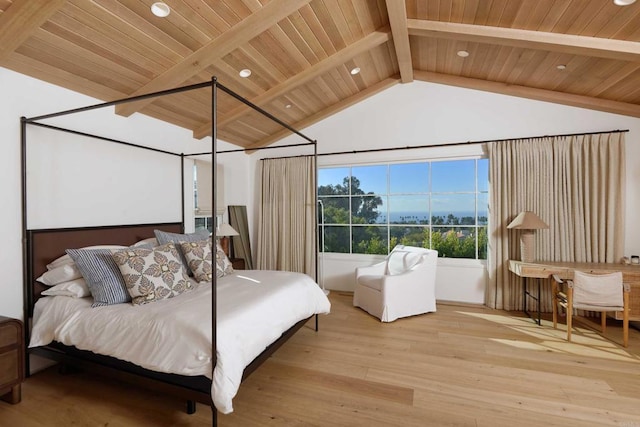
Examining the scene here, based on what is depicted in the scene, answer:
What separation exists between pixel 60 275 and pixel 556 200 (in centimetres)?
518

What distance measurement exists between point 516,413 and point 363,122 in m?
3.93

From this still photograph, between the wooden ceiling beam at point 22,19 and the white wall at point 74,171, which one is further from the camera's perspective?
the white wall at point 74,171

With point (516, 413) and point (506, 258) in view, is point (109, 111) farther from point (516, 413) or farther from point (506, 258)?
point (506, 258)

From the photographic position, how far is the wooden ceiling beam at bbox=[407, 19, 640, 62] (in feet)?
8.47

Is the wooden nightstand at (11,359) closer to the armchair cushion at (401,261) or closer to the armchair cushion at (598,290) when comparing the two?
the armchair cushion at (401,261)

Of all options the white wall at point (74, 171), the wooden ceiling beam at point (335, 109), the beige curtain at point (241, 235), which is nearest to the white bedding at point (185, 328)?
the white wall at point (74, 171)

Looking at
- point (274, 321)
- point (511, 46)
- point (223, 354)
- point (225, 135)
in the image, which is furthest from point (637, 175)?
point (225, 135)

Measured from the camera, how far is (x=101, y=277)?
7.70 feet

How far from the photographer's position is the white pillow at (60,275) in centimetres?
246

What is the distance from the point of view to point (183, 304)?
7.18ft

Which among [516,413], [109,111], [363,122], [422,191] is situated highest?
[363,122]

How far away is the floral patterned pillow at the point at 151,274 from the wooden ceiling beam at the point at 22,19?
1572 millimetres

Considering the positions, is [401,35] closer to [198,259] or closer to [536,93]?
[536,93]

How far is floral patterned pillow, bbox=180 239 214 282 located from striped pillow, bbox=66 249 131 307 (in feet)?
2.07
